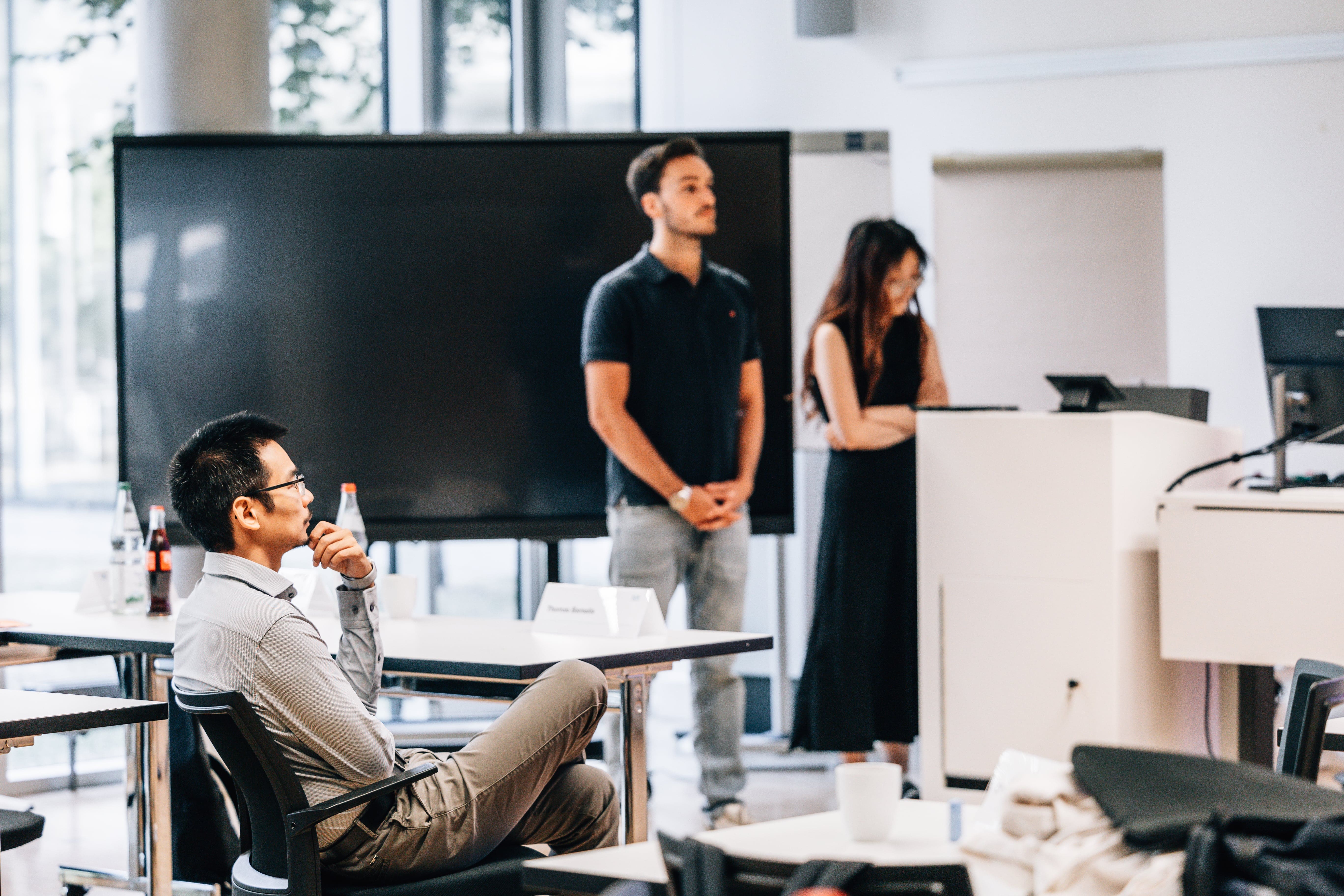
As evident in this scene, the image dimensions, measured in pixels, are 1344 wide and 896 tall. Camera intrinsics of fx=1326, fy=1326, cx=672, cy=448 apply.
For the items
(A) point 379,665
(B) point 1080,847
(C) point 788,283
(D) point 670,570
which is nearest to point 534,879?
(B) point 1080,847

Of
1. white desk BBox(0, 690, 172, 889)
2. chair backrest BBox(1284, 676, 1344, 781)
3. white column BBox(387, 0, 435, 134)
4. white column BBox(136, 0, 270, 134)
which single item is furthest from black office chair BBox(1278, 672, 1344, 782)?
white column BBox(387, 0, 435, 134)

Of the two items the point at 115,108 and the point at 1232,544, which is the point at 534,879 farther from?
the point at 115,108

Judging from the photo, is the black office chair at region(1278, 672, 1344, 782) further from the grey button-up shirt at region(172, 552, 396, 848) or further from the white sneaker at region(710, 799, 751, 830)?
the white sneaker at region(710, 799, 751, 830)

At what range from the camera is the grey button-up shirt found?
77.4 inches

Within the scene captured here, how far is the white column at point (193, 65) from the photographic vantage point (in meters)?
4.34

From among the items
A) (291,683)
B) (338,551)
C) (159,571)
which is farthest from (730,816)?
(291,683)

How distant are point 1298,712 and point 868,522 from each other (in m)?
2.05

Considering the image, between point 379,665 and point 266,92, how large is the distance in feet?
9.16

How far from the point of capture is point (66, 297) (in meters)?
4.64

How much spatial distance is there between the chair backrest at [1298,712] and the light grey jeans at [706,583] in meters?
2.14

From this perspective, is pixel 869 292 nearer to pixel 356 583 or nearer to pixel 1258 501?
pixel 1258 501

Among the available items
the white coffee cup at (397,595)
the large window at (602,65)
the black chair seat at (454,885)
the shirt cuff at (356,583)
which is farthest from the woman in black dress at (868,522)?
the large window at (602,65)

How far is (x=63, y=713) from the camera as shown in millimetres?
2115

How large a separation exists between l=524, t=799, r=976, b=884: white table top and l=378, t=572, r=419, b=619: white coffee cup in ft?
5.65
